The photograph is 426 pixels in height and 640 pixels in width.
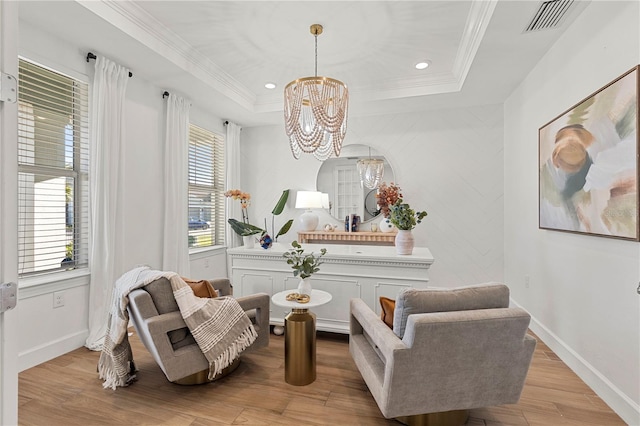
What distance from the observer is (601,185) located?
2.09m

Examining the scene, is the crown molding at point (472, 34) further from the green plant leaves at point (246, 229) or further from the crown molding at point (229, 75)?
the green plant leaves at point (246, 229)

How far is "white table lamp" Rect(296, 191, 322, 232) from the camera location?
4.64 meters

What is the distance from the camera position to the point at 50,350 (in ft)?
8.64

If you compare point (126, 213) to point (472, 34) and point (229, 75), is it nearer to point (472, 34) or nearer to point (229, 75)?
point (229, 75)

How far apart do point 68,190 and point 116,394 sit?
1822mm

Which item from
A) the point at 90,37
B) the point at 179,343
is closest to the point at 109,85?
the point at 90,37

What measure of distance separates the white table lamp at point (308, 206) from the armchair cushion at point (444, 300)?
3071 millimetres

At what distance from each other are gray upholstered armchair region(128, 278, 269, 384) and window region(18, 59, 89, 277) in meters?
1.21

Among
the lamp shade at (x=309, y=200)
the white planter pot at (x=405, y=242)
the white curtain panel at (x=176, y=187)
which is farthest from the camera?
the lamp shade at (x=309, y=200)

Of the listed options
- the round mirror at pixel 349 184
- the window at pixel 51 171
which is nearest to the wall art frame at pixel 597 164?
the round mirror at pixel 349 184

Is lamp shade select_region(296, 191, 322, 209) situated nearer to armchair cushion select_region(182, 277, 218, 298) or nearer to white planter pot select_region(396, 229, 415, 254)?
white planter pot select_region(396, 229, 415, 254)

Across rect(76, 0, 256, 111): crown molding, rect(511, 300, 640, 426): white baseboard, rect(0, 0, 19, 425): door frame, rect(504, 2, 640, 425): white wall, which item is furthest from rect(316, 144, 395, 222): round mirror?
rect(0, 0, 19, 425): door frame

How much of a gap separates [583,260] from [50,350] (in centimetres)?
427

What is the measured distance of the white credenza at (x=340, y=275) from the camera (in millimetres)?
2764
